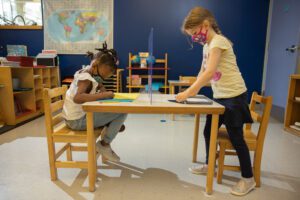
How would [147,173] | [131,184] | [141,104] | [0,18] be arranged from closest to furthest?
[141,104]
[131,184]
[147,173]
[0,18]

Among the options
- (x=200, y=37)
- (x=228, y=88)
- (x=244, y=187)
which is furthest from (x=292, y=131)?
(x=200, y=37)

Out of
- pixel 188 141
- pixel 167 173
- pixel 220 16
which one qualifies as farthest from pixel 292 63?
pixel 167 173

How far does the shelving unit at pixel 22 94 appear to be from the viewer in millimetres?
2471

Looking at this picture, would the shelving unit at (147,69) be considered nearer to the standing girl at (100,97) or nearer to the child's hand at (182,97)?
the standing girl at (100,97)

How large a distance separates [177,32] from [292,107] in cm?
222

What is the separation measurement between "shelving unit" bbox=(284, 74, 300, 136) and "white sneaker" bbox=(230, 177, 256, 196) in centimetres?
152

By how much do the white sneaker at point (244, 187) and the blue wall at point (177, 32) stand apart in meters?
2.96

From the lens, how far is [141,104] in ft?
3.87

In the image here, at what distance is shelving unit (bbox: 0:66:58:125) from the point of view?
247 centimetres

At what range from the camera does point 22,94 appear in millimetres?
2955

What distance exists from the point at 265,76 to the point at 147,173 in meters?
3.35

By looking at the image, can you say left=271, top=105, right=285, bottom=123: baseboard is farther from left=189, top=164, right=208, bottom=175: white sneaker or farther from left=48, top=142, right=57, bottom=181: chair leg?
left=48, top=142, right=57, bottom=181: chair leg

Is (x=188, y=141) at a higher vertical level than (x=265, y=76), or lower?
lower

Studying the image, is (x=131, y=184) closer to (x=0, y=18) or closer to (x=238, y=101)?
(x=238, y=101)
